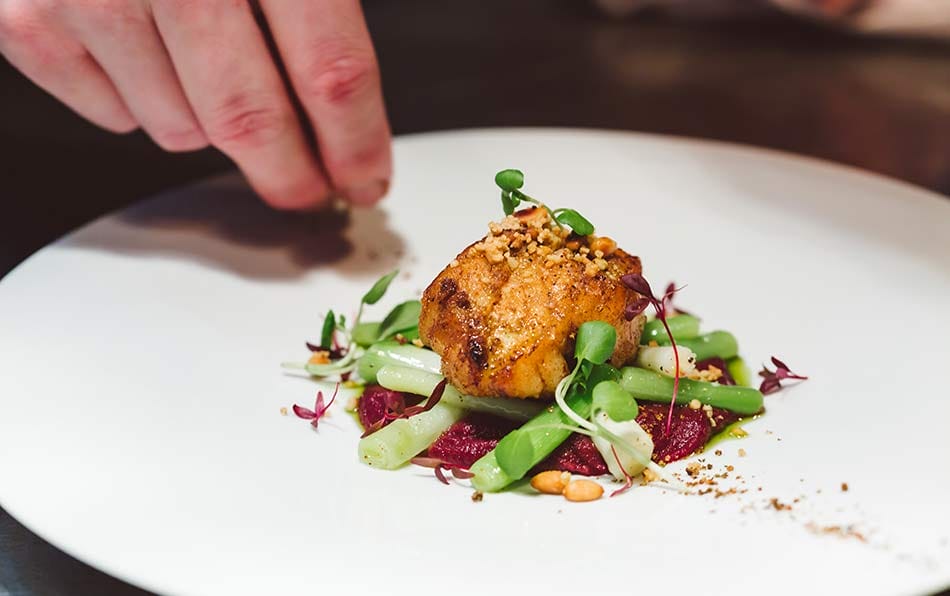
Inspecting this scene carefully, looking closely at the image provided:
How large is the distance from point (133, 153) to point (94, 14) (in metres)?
1.65

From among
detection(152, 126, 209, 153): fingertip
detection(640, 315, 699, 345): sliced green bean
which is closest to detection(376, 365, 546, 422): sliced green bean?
detection(640, 315, 699, 345): sliced green bean

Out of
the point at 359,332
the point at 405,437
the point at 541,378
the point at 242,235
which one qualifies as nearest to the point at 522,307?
the point at 541,378

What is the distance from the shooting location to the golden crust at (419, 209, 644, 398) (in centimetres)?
205

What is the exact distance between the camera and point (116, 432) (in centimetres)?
199

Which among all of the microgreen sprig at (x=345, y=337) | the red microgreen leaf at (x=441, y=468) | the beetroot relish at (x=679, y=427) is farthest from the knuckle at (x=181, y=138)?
the beetroot relish at (x=679, y=427)

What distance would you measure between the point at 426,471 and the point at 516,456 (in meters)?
0.24

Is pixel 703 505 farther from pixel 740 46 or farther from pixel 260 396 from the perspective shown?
pixel 740 46

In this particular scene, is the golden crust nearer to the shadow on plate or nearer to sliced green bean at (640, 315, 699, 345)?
sliced green bean at (640, 315, 699, 345)

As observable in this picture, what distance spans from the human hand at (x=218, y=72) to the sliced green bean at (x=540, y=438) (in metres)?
1.15

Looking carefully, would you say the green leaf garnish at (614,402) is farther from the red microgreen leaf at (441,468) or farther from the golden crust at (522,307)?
the red microgreen leaf at (441,468)

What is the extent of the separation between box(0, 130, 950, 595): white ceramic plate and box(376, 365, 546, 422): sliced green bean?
0.18 meters

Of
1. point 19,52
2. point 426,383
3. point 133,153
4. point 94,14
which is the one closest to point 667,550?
point 426,383

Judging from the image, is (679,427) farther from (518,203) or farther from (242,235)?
(242,235)

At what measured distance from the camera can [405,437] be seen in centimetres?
209
